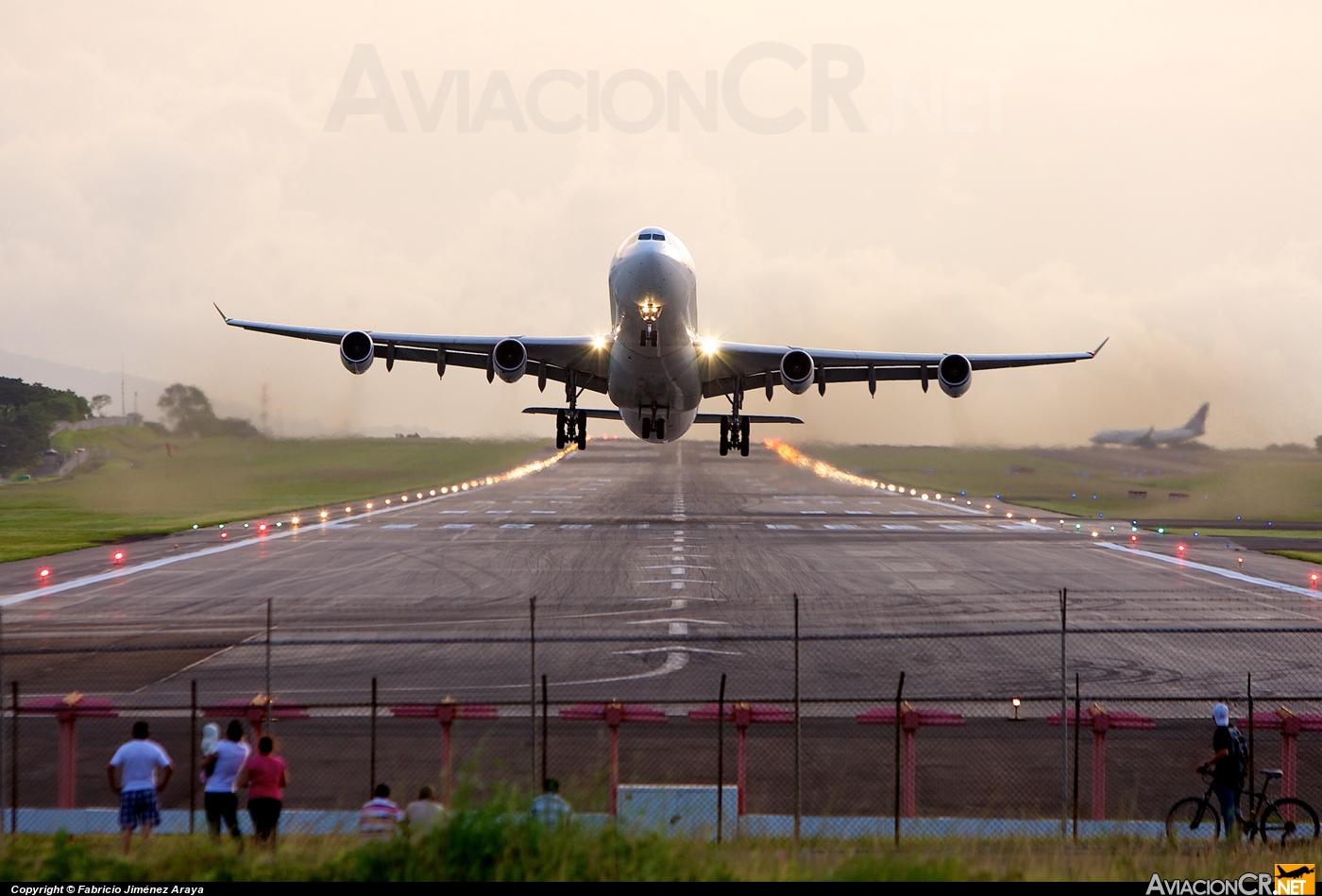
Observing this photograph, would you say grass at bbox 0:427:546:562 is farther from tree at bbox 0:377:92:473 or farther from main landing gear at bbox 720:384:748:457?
main landing gear at bbox 720:384:748:457

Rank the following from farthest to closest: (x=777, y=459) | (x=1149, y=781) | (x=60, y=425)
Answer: (x=777, y=459)
(x=60, y=425)
(x=1149, y=781)

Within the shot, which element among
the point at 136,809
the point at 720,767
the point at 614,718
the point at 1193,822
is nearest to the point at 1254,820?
the point at 1193,822

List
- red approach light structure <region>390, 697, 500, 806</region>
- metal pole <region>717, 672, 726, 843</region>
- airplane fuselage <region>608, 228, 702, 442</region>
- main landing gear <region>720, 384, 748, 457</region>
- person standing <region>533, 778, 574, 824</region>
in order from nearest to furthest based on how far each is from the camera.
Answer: person standing <region>533, 778, 574, 824</region>, metal pole <region>717, 672, 726, 843</region>, red approach light structure <region>390, 697, 500, 806</region>, airplane fuselage <region>608, 228, 702, 442</region>, main landing gear <region>720, 384, 748, 457</region>

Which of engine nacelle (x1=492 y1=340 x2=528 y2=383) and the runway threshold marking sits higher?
engine nacelle (x1=492 y1=340 x2=528 y2=383)

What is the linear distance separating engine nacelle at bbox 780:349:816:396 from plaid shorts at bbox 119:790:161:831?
24755mm

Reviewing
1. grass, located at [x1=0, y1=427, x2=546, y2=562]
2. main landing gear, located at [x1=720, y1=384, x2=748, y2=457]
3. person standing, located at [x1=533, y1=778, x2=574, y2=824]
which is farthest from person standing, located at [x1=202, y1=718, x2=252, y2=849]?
grass, located at [x1=0, y1=427, x2=546, y2=562]

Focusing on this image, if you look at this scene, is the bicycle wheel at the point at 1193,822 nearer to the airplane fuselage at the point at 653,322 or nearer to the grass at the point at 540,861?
the grass at the point at 540,861

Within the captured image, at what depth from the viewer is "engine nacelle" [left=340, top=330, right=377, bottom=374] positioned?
105 feet

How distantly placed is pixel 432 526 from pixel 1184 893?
46.1 metres

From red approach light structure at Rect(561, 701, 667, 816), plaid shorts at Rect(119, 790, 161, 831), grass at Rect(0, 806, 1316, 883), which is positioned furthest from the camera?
red approach light structure at Rect(561, 701, 667, 816)

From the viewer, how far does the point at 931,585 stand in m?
33.2

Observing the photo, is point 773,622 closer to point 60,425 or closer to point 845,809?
point 845,809

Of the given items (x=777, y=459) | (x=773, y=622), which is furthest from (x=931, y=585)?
(x=777, y=459)

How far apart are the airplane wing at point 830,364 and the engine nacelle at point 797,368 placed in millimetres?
476
